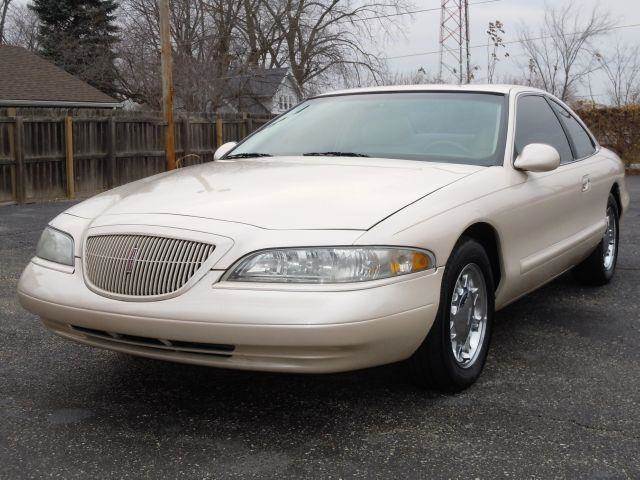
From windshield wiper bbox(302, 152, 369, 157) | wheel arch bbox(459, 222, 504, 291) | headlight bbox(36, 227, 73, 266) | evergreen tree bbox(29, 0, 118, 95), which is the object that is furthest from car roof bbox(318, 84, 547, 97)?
evergreen tree bbox(29, 0, 118, 95)

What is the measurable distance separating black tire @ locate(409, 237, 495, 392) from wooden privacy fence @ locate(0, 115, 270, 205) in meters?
11.8

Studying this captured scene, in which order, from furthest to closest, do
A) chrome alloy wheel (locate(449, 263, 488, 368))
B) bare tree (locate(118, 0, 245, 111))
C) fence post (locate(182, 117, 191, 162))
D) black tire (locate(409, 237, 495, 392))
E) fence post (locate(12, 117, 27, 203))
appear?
bare tree (locate(118, 0, 245, 111)), fence post (locate(182, 117, 191, 162)), fence post (locate(12, 117, 27, 203)), chrome alloy wheel (locate(449, 263, 488, 368)), black tire (locate(409, 237, 495, 392))

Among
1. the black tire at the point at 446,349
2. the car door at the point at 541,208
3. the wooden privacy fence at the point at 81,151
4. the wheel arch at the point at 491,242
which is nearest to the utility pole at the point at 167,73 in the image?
the wooden privacy fence at the point at 81,151

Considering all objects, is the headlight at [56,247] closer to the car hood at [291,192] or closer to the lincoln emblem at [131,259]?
the car hood at [291,192]

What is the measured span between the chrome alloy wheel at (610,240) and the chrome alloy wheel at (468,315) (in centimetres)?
261

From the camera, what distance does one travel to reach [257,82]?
32.8 meters

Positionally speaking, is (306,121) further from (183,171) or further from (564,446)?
(564,446)

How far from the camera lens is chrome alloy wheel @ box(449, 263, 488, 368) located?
12.4ft

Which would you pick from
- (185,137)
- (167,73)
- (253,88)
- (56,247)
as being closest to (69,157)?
(167,73)

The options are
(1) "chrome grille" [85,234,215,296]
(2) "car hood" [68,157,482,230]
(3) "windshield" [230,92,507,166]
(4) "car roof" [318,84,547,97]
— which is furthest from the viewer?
(4) "car roof" [318,84,547,97]

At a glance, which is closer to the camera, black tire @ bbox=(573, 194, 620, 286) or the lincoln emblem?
the lincoln emblem

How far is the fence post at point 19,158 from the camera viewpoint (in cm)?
1514

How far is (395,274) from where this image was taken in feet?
10.7

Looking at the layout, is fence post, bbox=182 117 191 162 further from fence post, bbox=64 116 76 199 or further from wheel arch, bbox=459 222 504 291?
wheel arch, bbox=459 222 504 291
